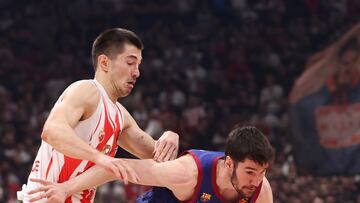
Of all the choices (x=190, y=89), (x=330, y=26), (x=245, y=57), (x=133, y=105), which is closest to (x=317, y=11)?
(x=330, y=26)

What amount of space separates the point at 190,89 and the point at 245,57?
131cm

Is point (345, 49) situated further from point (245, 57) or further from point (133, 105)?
point (133, 105)

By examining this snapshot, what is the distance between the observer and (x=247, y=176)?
4180 mm

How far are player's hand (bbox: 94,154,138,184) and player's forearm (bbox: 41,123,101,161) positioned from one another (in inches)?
2.9

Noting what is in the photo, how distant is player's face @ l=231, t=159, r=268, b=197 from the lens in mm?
4145

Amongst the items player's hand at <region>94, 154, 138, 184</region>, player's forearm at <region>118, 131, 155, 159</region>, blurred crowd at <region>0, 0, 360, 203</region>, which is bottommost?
player's hand at <region>94, 154, 138, 184</region>

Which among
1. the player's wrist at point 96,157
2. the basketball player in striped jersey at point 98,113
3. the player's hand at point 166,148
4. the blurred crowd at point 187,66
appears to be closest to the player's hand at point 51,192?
the basketball player in striped jersey at point 98,113

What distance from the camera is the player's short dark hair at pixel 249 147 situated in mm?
4145

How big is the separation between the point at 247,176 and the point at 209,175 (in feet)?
0.80

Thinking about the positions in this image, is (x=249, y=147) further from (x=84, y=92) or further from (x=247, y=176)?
(x=84, y=92)

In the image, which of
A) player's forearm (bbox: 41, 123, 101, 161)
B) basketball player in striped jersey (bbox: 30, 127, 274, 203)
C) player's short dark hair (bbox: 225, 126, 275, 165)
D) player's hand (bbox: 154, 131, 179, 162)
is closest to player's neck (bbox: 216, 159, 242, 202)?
basketball player in striped jersey (bbox: 30, 127, 274, 203)

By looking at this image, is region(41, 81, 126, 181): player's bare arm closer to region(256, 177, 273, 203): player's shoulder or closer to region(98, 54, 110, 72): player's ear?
region(98, 54, 110, 72): player's ear

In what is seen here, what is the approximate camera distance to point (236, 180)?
4.23m

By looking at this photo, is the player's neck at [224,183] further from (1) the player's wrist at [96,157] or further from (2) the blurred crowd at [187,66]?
(2) the blurred crowd at [187,66]
